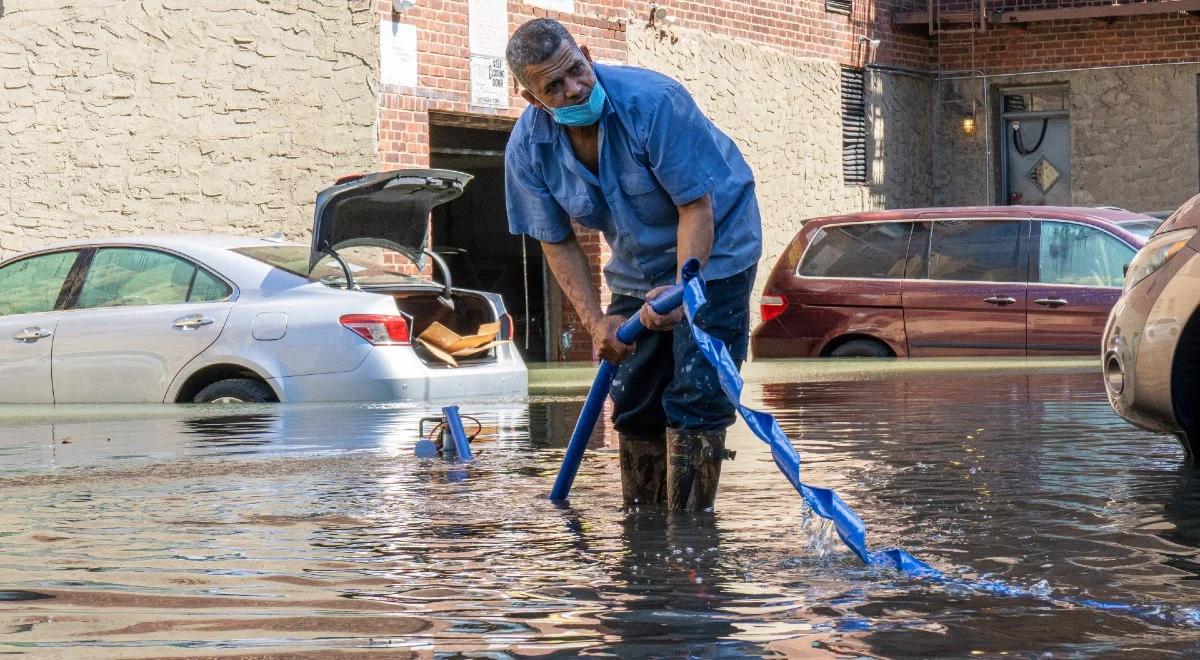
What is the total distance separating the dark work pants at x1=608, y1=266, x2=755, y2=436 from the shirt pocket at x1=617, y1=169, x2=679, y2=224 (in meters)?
0.25

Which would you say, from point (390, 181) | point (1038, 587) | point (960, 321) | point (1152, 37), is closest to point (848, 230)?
point (960, 321)

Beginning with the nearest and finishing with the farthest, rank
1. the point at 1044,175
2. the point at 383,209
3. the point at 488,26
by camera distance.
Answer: the point at 383,209 < the point at 488,26 < the point at 1044,175

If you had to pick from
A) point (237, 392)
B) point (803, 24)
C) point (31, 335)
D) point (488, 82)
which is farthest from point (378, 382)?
point (803, 24)

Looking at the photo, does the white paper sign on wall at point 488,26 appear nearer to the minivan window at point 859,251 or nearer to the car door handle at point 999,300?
the minivan window at point 859,251

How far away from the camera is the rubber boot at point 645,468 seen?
6.09m

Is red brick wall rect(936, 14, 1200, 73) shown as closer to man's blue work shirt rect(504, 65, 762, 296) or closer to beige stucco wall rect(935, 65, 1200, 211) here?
beige stucco wall rect(935, 65, 1200, 211)

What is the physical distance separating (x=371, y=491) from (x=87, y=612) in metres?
2.44

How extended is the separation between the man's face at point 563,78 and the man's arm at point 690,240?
1.50 feet

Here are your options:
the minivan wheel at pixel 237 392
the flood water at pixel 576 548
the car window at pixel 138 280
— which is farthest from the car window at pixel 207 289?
the flood water at pixel 576 548

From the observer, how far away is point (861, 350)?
14656mm

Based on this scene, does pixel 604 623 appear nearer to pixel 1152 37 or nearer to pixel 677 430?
pixel 677 430

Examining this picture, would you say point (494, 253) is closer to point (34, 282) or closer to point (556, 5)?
point (556, 5)

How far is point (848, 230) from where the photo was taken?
14898 millimetres

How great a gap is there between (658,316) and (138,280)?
6554 mm
